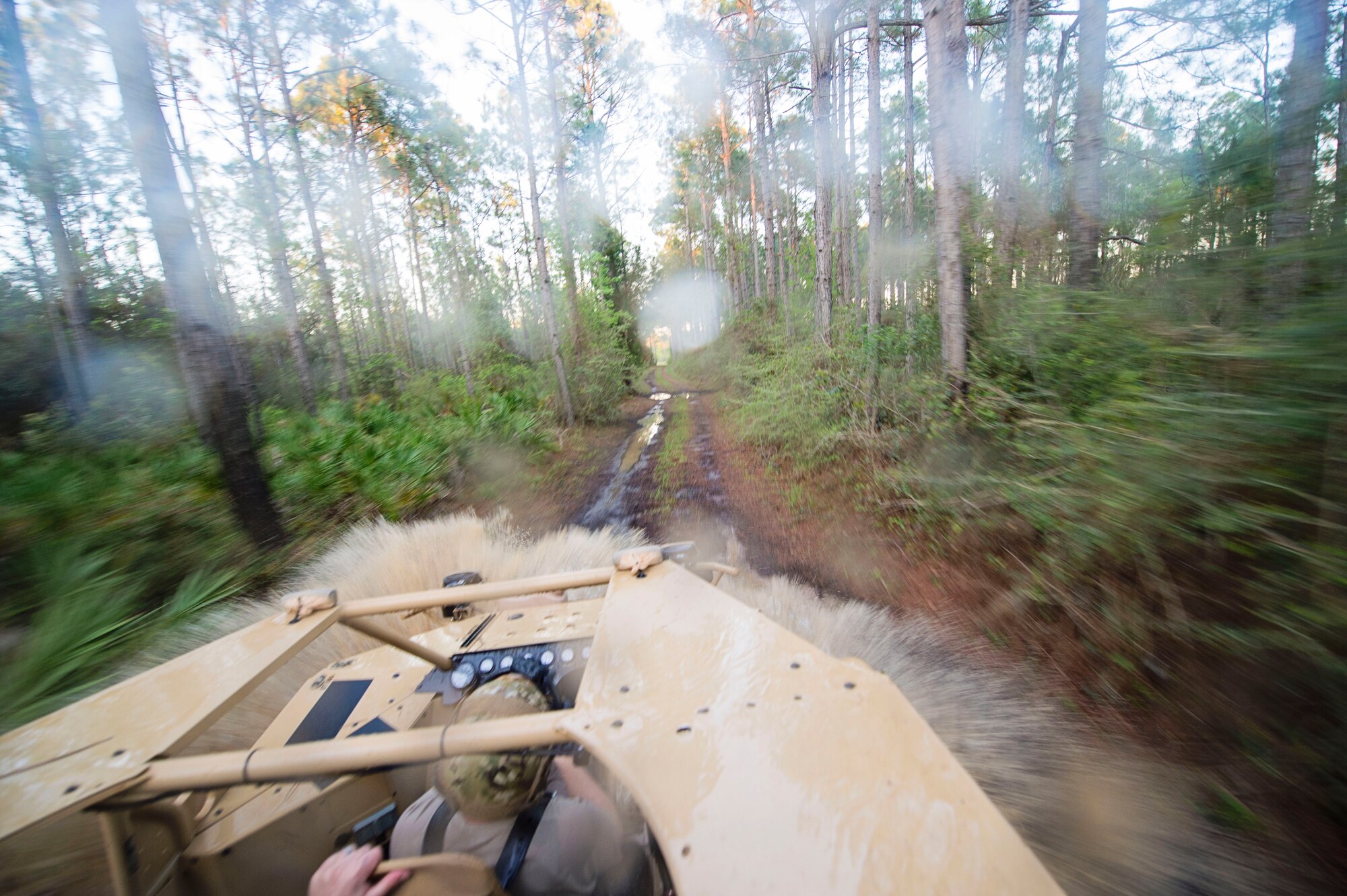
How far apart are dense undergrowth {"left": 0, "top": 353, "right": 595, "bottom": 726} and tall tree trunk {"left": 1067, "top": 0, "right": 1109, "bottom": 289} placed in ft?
26.7

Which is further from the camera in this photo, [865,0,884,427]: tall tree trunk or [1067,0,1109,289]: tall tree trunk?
[865,0,884,427]: tall tree trunk

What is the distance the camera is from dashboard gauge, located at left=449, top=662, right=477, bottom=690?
2.03 metres

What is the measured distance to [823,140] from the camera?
11406mm

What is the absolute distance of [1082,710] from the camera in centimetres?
276

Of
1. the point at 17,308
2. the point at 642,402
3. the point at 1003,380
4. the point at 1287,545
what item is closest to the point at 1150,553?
the point at 1287,545

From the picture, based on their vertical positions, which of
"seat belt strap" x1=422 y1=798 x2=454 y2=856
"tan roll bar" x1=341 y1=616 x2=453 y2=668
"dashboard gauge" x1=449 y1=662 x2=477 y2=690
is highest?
"tan roll bar" x1=341 y1=616 x2=453 y2=668

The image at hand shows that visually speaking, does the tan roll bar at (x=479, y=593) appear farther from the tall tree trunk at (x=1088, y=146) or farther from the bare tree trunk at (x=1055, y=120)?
the bare tree trunk at (x=1055, y=120)

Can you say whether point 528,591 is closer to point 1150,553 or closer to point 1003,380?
point 1150,553

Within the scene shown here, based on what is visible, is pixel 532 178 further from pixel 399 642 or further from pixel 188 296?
pixel 399 642

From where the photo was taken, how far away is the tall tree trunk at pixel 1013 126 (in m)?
8.15

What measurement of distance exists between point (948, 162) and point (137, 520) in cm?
834

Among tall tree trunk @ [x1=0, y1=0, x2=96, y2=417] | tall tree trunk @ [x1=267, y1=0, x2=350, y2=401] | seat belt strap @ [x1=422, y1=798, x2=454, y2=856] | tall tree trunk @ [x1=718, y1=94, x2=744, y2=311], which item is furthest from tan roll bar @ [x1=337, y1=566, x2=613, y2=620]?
tall tree trunk @ [x1=718, y1=94, x2=744, y2=311]

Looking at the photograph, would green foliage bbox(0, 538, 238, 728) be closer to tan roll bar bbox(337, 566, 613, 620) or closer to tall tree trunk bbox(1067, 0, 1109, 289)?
tan roll bar bbox(337, 566, 613, 620)

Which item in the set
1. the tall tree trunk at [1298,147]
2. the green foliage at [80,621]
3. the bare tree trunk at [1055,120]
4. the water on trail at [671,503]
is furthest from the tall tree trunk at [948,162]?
the green foliage at [80,621]
